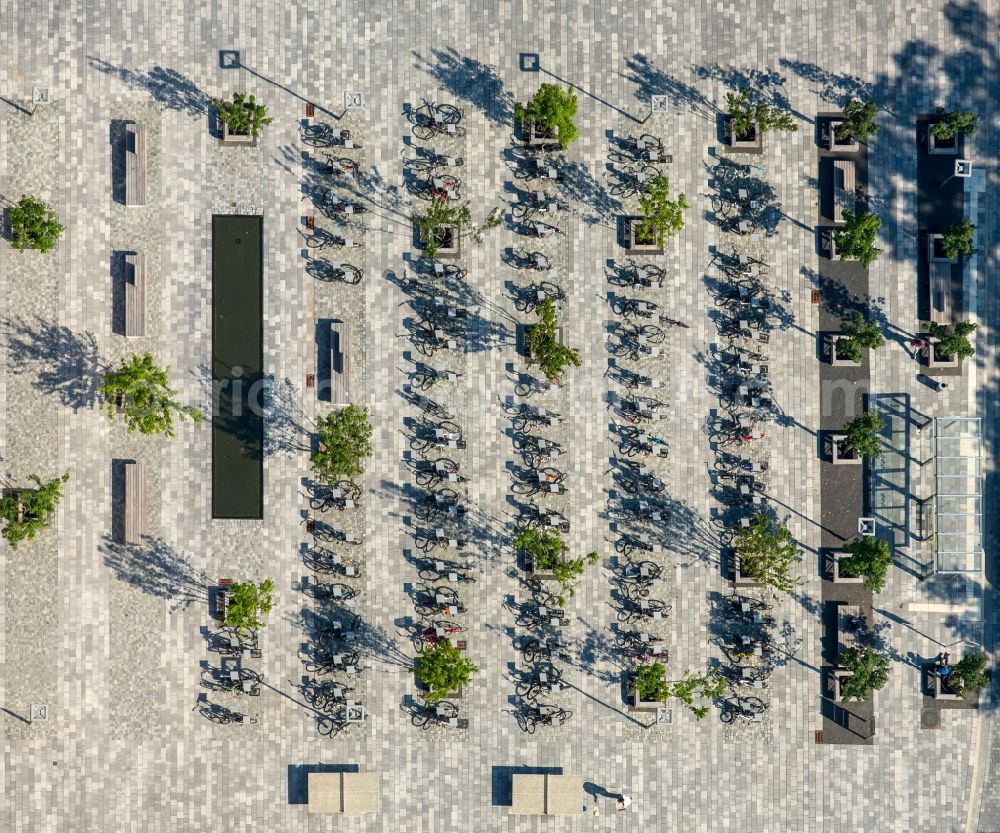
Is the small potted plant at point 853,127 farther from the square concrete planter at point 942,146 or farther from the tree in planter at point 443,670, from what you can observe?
the tree in planter at point 443,670

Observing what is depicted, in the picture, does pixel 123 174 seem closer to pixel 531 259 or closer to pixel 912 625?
pixel 531 259

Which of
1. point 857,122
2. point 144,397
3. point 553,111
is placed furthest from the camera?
point 857,122

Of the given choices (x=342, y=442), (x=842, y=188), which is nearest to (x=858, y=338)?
(x=842, y=188)

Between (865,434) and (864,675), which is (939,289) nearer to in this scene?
(865,434)

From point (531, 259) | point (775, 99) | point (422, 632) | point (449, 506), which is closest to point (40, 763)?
point (422, 632)

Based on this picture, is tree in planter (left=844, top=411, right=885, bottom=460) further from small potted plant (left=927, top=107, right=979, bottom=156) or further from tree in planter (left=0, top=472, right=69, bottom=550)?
tree in planter (left=0, top=472, right=69, bottom=550)

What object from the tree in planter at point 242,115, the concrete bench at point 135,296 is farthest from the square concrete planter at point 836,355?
the concrete bench at point 135,296
